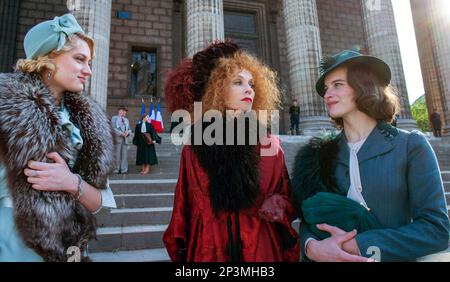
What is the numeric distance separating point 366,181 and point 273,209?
0.53 m

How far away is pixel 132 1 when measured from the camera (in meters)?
15.8

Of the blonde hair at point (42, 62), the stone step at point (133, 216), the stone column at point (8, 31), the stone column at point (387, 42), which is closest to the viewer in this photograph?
the blonde hair at point (42, 62)

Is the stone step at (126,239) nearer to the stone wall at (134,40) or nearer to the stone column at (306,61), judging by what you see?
the stone column at (306,61)

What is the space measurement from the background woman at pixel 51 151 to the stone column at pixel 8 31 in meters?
14.3

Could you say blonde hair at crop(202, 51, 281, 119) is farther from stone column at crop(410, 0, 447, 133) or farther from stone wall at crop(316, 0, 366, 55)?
stone column at crop(410, 0, 447, 133)

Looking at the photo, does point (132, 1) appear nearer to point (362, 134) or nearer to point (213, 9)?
point (213, 9)

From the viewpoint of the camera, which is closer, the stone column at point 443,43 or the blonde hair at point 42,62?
the blonde hair at point 42,62

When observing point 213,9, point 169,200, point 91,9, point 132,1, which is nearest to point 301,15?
point 213,9

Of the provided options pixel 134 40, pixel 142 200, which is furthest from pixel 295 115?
pixel 134 40

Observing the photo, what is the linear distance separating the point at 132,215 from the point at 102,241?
2.25 ft

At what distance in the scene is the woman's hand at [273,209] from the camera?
173cm

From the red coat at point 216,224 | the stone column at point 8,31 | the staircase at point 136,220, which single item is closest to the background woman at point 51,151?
the red coat at point 216,224

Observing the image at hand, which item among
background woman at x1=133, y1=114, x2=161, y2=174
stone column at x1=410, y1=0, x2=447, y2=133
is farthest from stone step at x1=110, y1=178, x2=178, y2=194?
stone column at x1=410, y1=0, x2=447, y2=133

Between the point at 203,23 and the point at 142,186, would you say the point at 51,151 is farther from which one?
the point at 203,23
